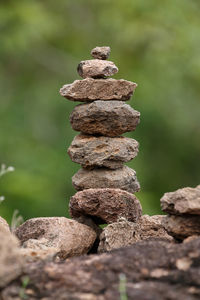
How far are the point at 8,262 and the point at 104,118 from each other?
2.54 metres

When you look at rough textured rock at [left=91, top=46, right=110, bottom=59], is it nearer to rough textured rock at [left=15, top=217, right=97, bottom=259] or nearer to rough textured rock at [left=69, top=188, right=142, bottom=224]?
rough textured rock at [left=69, top=188, right=142, bottom=224]

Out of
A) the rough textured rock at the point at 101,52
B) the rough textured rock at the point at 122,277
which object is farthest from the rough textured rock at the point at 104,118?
the rough textured rock at the point at 122,277

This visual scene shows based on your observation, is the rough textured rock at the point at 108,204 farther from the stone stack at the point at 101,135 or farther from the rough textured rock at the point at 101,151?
the rough textured rock at the point at 101,151

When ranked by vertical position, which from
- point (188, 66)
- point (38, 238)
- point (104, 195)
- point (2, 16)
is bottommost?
point (38, 238)

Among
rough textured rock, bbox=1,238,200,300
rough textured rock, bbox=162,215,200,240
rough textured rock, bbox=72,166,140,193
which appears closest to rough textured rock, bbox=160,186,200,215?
rough textured rock, bbox=162,215,200,240

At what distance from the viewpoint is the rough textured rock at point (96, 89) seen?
6.36m

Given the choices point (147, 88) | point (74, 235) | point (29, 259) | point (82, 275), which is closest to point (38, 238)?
point (74, 235)

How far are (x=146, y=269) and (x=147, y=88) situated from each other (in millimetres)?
14033

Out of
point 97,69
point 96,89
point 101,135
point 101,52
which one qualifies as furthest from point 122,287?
point 101,52

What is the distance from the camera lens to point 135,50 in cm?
1802

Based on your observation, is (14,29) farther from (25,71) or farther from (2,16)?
(25,71)

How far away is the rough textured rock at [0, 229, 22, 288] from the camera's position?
402 centimetres

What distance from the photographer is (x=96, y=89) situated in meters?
6.38

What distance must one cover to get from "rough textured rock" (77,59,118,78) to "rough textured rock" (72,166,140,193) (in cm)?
100
